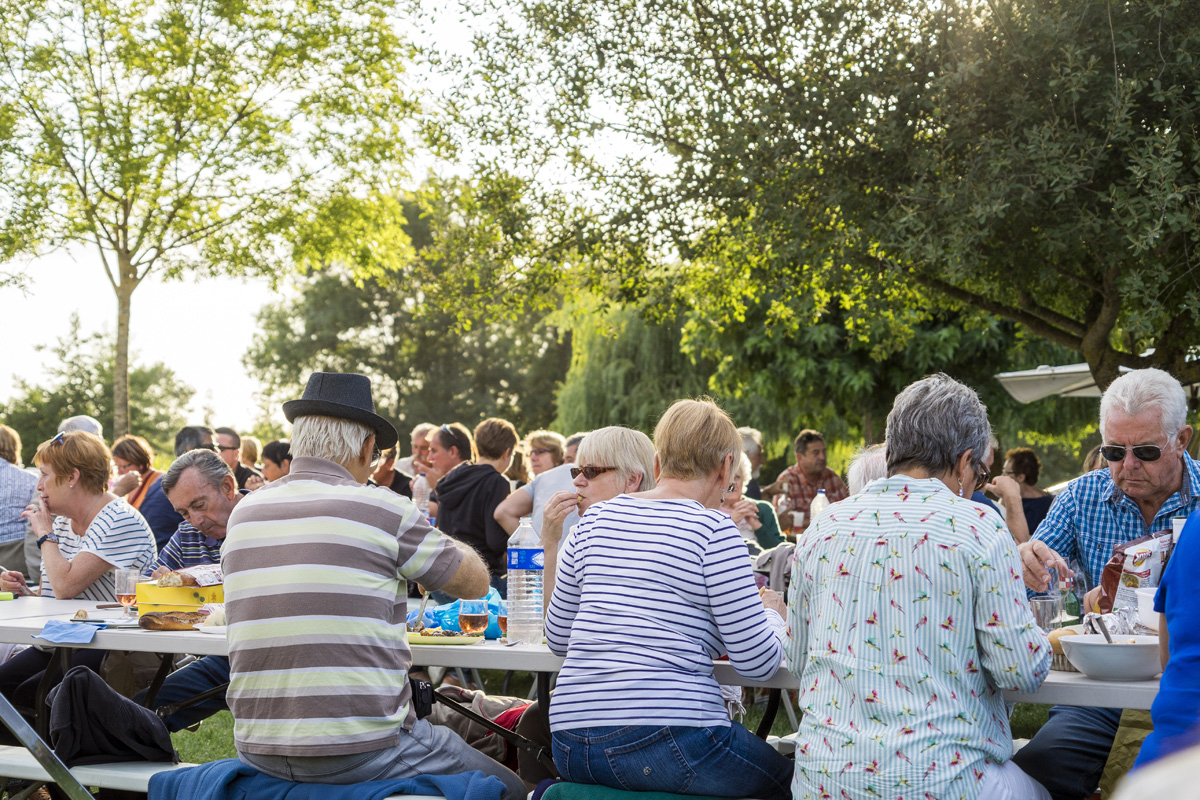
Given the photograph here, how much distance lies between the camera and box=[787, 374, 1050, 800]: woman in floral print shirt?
2787 mm

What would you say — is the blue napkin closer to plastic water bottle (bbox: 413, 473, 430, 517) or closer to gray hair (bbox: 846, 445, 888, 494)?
gray hair (bbox: 846, 445, 888, 494)

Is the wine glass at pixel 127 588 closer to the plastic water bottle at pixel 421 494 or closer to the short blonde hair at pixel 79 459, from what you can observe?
the short blonde hair at pixel 79 459

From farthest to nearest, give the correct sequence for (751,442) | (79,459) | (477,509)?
(751,442), (477,509), (79,459)

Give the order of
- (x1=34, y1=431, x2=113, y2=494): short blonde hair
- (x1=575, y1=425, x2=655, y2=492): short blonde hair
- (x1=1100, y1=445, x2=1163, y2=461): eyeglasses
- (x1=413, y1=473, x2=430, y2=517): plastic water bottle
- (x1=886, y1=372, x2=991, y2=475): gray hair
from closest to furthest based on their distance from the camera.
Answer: (x1=886, y1=372, x2=991, y2=475): gray hair → (x1=1100, y1=445, x2=1163, y2=461): eyeglasses → (x1=575, y1=425, x2=655, y2=492): short blonde hair → (x1=34, y1=431, x2=113, y2=494): short blonde hair → (x1=413, y1=473, x2=430, y2=517): plastic water bottle

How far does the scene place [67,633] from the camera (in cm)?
418

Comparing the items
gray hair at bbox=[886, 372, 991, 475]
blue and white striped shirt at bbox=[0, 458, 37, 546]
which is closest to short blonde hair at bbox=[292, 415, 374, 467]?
gray hair at bbox=[886, 372, 991, 475]

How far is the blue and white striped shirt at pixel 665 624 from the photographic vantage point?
318cm

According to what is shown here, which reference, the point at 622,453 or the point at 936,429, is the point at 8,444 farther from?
the point at 936,429

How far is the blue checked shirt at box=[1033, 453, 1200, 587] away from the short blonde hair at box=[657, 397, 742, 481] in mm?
1483

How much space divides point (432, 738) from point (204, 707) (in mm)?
1573

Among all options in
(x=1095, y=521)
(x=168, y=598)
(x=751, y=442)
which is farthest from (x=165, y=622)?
(x=751, y=442)

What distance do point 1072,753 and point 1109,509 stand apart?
1.11m

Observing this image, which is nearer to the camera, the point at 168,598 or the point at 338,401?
the point at 338,401

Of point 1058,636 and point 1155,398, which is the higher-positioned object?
point 1155,398
